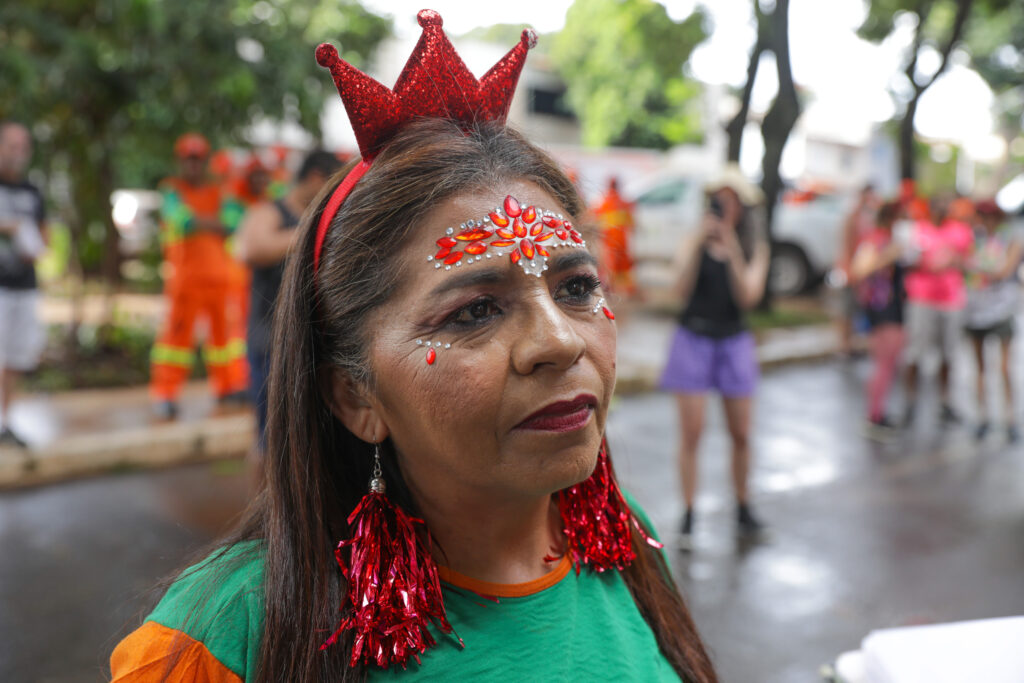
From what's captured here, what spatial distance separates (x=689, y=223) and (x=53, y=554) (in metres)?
11.0

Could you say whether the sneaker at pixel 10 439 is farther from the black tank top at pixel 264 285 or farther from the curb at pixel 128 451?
the black tank top at pixel 264 285

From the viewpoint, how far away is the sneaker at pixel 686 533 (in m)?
4.66

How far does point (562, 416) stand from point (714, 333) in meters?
3.54

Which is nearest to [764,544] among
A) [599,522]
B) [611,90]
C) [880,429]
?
[880,429]

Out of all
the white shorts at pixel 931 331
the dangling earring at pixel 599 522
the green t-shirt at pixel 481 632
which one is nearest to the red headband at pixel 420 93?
the green t-shirt at pixel 481 632

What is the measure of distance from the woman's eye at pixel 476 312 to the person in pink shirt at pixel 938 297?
7.40 m

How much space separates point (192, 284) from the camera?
22.5 ft

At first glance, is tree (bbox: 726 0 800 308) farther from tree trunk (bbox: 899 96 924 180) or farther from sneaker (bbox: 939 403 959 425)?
sneaker (bbox: 939 403 959 425)

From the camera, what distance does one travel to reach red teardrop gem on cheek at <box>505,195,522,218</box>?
4.24 feet

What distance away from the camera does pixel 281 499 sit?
4.32 ft

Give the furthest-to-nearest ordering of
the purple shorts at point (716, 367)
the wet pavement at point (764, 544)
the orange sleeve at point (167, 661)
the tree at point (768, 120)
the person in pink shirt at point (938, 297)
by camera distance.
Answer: the tree at point (768, 120)
the person in pink shirt at point (938, 297)
the purple shorts at point (716, 367)
the wet pavement at point (764, 544)
the orange sleeve at point (167, 661)

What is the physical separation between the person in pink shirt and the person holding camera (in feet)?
12.7

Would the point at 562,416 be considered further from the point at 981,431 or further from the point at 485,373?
the point at 981,431

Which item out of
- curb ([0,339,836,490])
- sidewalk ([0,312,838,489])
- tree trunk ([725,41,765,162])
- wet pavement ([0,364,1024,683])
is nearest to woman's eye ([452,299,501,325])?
wet pavement ([0,364,1024,683])
